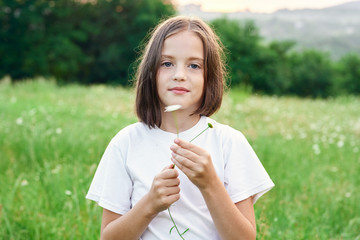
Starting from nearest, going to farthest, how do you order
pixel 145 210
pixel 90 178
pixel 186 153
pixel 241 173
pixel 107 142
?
pixel 186 153
pixel 145 210
pixel 241 173
pixel 90 178
pixel 107 142

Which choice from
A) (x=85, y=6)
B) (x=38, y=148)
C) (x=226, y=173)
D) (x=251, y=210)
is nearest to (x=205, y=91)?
(x=226, y=173)

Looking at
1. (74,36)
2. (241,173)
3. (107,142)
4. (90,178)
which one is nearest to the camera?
(241,173)

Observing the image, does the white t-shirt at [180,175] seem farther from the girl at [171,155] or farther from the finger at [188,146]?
the finger at [188,146]

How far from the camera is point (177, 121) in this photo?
1.56 meters

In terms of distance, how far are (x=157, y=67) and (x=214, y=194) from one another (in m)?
0.53

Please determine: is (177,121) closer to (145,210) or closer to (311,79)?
(145,210)

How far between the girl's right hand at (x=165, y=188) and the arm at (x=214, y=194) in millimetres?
40

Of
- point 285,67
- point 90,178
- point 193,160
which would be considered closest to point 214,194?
point 193,160

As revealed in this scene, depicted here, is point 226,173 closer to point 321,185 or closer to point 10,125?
point 321,185

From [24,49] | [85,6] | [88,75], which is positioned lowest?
[88,75]

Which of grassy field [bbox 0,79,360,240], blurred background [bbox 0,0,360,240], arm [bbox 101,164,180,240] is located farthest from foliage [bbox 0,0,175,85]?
arm [bbox 101,164,180,240]

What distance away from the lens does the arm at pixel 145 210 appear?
1.29 meters

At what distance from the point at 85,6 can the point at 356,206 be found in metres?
32.2

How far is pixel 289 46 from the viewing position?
39750mm
